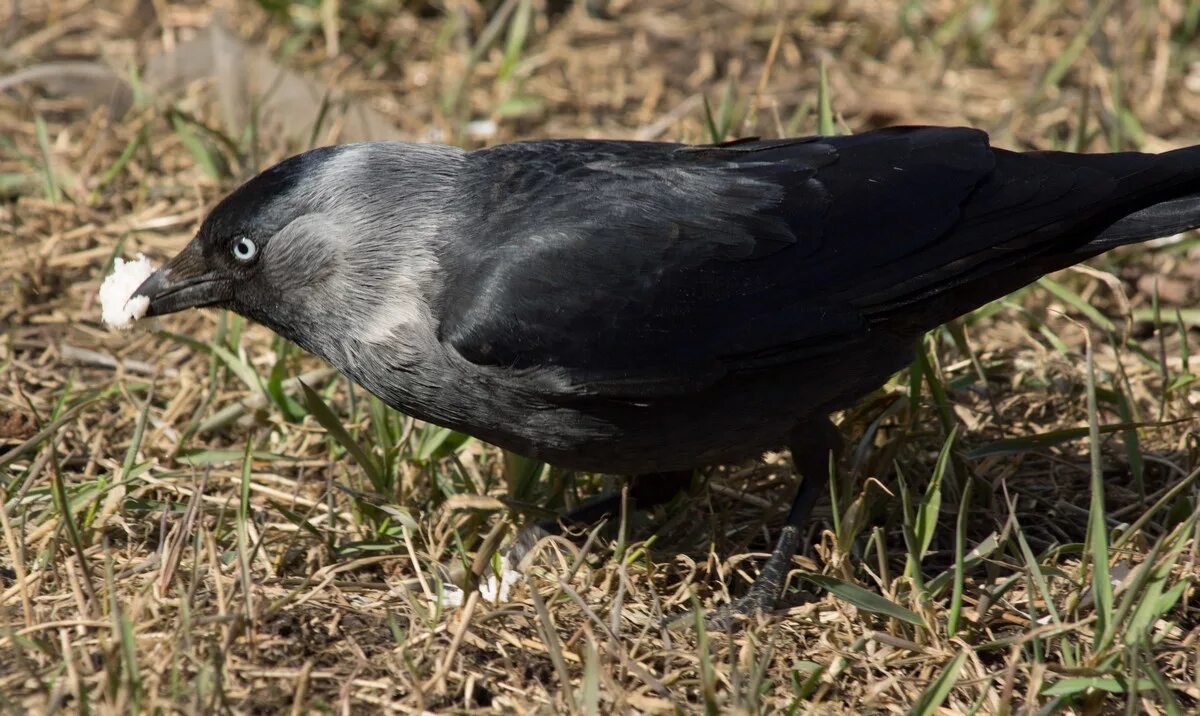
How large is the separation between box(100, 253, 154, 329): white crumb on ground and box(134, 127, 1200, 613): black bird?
92 mm

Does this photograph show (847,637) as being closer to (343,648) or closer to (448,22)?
(343,648)

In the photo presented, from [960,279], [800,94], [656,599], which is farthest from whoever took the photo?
[800,94]

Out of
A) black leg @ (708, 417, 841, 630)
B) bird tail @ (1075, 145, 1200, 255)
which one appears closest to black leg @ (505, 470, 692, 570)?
black leg @ (708, 417, 841, 630)

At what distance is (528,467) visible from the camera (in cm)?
449

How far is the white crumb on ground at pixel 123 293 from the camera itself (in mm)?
4227

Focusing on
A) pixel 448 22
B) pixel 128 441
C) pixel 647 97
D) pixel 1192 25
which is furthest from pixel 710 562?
pixel 1192 25

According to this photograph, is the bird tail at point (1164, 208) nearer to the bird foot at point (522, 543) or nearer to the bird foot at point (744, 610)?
the bird foot at point (744, 610)

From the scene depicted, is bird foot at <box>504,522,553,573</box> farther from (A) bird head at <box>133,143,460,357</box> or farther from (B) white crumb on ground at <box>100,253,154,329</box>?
(B) white crumb on ground at <box>100,253,154,329</box>

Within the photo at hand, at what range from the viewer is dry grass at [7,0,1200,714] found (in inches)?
133

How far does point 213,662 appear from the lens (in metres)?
3.07

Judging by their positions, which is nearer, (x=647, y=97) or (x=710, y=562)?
(x=710, y=562)

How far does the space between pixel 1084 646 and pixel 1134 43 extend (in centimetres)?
446

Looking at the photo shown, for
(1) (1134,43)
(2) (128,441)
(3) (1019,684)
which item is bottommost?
(2) (128,441)

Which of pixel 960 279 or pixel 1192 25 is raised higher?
pixel 1192 25
